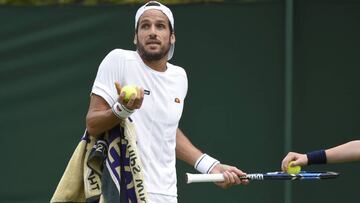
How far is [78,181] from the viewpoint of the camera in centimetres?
494

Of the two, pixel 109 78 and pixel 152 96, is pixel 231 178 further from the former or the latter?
pixel 109 78

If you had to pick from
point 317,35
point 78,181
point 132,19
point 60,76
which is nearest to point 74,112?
point 60,76

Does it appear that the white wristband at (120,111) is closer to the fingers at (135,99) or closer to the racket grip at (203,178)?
the fingers at (135,99)

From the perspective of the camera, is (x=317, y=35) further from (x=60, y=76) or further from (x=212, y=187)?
(x=60, y=76)

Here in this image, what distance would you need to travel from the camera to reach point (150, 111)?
529cm

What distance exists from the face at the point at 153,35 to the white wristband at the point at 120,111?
0.62 meters

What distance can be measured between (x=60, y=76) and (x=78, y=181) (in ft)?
8.65

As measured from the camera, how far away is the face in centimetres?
540

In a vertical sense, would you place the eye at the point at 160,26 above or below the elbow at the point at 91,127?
above

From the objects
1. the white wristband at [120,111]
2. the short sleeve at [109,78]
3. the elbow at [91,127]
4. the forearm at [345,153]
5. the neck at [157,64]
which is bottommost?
the forearm at [345,153]

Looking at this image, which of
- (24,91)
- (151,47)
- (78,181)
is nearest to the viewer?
(78,181)

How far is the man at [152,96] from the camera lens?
16.9 ft

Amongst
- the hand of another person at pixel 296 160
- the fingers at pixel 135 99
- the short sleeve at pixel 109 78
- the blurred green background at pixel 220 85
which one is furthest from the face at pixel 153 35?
the blurred green background at pixel 220 85

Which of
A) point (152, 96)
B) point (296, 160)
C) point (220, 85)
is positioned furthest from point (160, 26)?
point (220, 85)
